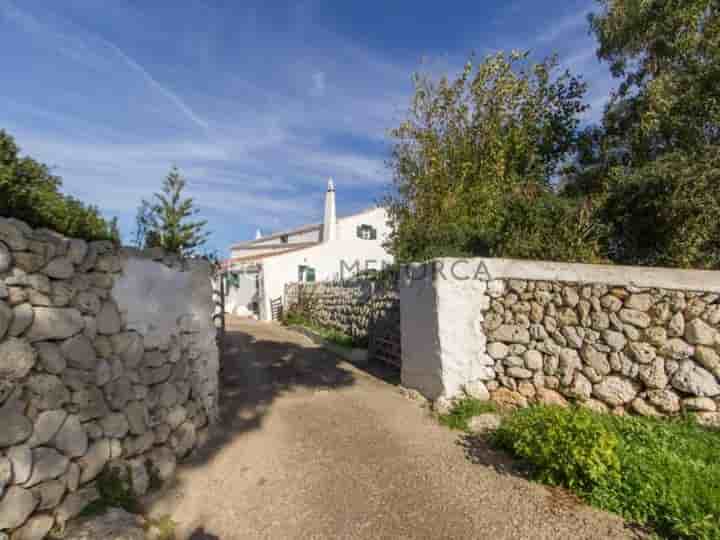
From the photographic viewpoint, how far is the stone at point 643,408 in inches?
193

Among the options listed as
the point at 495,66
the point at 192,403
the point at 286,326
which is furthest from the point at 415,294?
the point at 286,326

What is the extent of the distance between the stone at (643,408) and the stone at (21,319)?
6646 millimetres

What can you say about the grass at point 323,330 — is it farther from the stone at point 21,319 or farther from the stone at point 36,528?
the stone at point 21,319

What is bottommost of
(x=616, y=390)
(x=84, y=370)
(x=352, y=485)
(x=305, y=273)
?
(x=352, y=485)

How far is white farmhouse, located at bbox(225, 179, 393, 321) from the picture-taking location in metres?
18.0

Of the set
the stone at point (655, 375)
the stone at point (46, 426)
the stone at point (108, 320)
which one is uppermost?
the stone at point (108, 320)

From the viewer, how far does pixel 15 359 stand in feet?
8.93

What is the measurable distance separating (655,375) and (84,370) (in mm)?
6426

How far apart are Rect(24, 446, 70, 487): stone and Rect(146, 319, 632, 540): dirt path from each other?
0.95 m

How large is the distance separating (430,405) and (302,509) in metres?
2.82

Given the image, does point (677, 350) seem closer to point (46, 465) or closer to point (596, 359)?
point (596, 359)

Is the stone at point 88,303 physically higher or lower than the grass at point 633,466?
higher

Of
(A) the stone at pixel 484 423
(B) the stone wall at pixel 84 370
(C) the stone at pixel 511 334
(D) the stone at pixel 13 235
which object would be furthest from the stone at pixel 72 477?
(C) the stone at pixel 511 334

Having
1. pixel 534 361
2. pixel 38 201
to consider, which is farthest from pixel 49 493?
pixel 534 361
